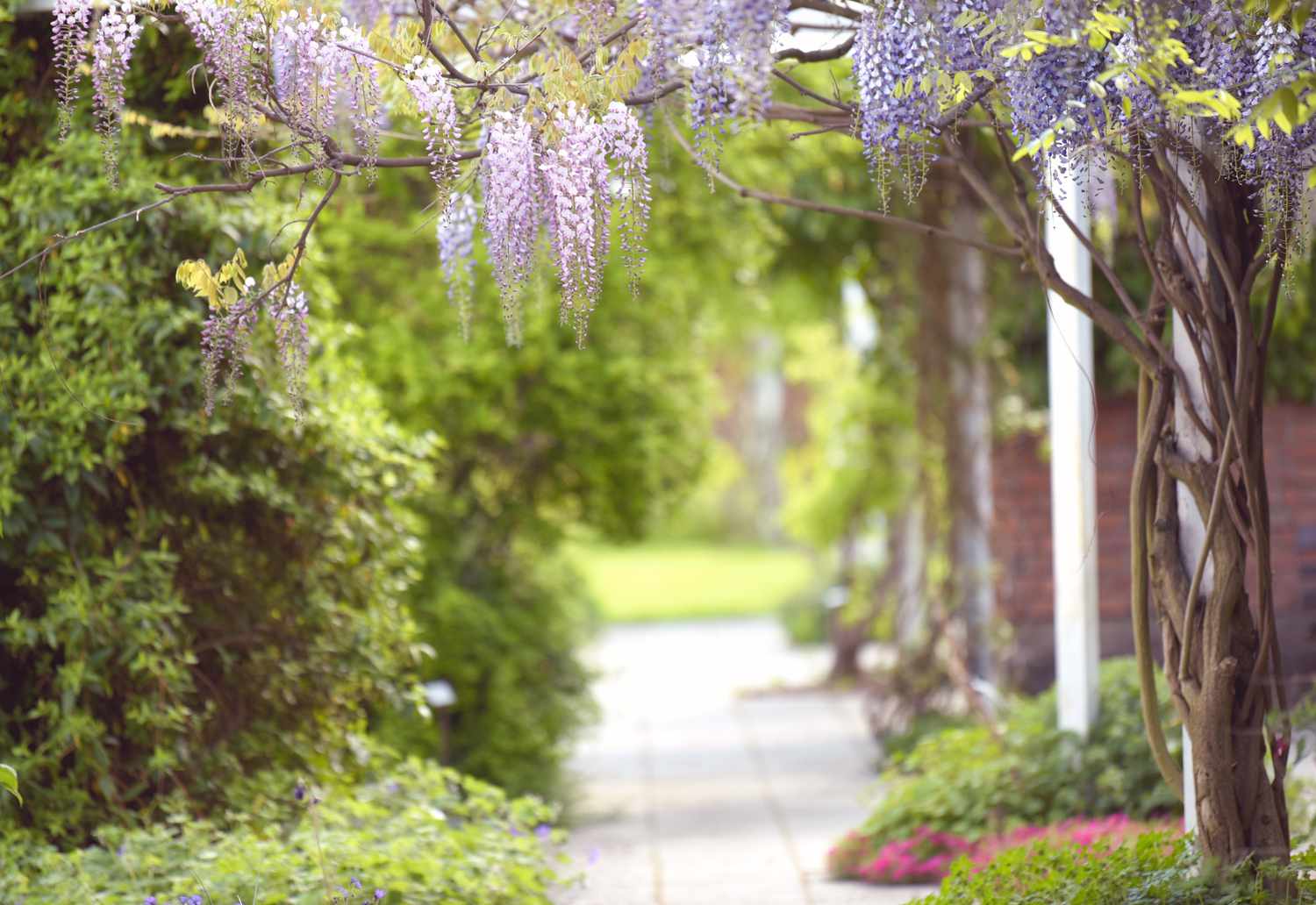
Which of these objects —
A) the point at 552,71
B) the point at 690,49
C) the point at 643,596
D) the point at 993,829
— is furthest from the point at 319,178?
the point at 643,596

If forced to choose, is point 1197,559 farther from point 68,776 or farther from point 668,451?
point 668,451

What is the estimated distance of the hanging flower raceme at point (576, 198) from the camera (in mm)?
2896

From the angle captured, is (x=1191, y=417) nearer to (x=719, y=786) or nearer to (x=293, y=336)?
(x=293, y=336)

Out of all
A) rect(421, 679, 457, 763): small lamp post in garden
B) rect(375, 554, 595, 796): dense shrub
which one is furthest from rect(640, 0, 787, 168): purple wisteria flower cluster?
rect(375, 554, 595, 796): dense shrub

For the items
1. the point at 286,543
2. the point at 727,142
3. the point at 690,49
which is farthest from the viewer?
the point at 727,142

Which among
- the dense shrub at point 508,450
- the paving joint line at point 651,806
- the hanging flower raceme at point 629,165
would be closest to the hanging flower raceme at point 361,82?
the hanging flower raceme at point 629,165

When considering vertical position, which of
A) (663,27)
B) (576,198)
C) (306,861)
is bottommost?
(306,861)

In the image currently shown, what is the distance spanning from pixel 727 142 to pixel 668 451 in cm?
148

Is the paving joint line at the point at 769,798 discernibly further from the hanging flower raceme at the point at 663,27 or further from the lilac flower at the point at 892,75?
the hanging flower raceme at the point at 663,27

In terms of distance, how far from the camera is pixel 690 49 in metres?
2.87

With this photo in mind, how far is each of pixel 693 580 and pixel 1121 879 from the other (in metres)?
16.2

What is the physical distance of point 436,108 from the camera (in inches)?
114

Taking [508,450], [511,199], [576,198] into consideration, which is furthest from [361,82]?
[508,450]

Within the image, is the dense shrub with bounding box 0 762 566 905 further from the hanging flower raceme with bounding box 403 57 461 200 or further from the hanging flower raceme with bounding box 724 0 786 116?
the hanging flower raceme with bounding box 724 0 786 116
